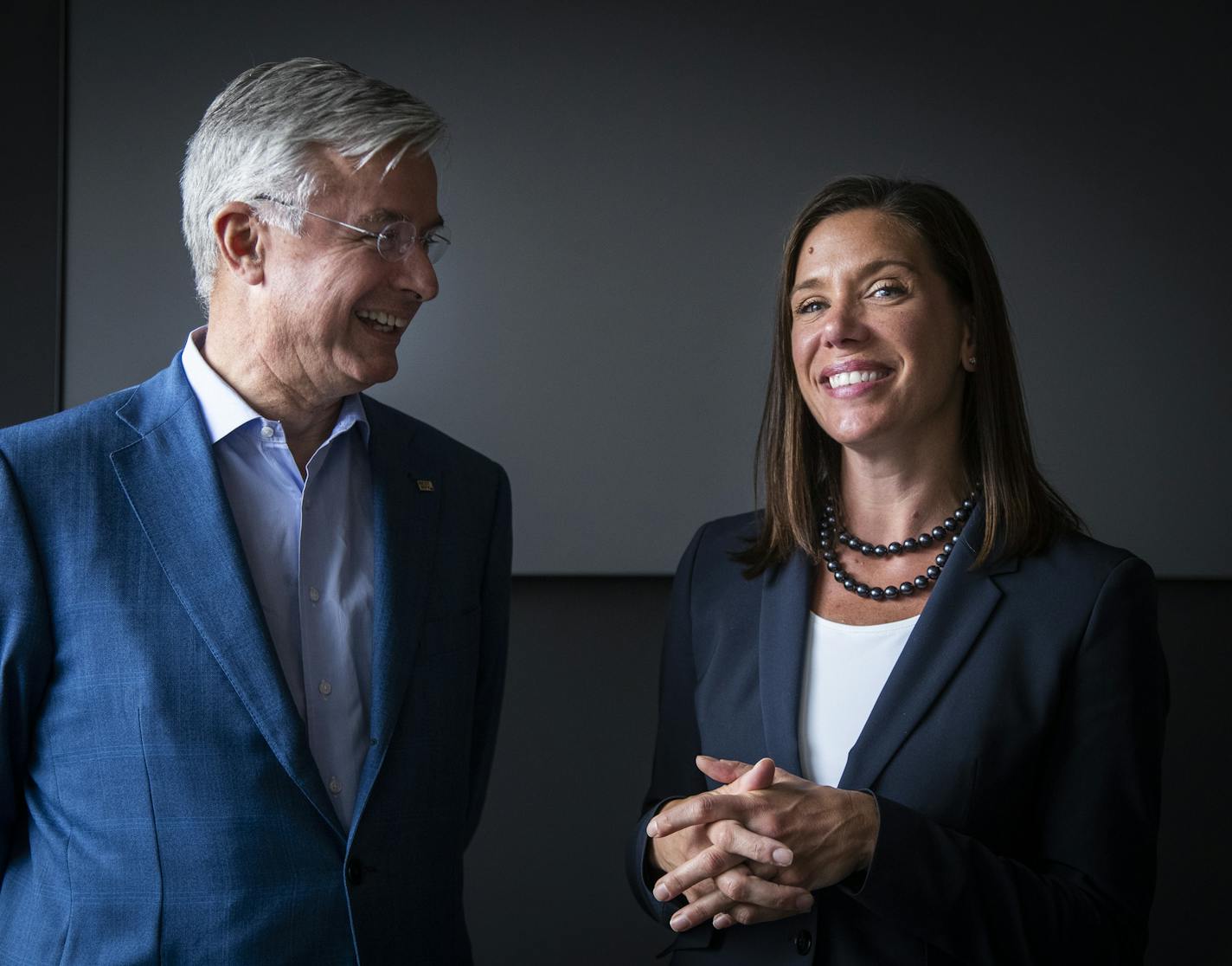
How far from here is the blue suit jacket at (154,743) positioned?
1447mm

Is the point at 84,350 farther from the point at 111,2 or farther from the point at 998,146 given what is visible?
the point at 998,146

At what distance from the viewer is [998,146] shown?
2.71m

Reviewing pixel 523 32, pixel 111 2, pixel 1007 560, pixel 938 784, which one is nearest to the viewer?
pixel 938 784

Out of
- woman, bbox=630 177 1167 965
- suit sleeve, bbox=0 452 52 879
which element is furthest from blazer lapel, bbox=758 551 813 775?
suit sleeve, bbox=0 452 52 879

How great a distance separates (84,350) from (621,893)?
181cm

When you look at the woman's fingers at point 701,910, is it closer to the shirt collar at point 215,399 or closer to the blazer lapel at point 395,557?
the blazer lapel at point 395,557

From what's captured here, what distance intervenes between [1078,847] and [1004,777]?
14 cm

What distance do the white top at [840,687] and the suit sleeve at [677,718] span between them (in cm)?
24

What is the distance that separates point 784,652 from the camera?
179 centimetres

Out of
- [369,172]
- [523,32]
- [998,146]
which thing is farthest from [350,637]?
[998,146]

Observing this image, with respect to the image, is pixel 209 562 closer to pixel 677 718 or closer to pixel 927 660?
pixel 677 718

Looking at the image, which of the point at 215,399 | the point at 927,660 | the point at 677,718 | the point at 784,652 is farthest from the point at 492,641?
the point at 927,660

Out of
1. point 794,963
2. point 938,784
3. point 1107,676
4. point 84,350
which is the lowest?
point 794,963

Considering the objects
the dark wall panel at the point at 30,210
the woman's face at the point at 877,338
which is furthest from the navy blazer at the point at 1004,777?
the dark wall panel at the point at 30,210
